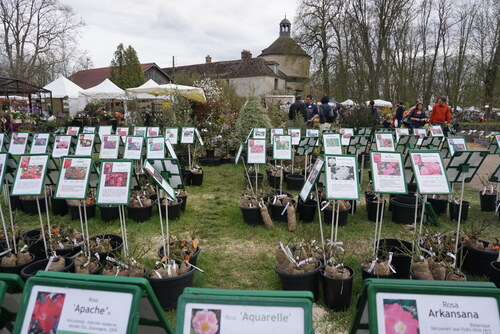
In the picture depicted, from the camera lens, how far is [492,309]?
1398 millimetres

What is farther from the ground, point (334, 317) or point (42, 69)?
point (42, 69)

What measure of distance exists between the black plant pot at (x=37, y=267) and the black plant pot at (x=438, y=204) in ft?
17.3

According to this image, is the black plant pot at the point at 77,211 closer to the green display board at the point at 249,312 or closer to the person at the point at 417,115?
the green display board at the point at 249,312

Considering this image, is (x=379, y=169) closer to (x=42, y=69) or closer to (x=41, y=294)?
(x=41, y=294)

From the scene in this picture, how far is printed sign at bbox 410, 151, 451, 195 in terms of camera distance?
10.2 ft

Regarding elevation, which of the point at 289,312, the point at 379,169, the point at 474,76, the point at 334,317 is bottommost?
the point at 334,317

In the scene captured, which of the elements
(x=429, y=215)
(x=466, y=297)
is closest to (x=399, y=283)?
(x=466, y=297)

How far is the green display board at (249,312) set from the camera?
1372mm

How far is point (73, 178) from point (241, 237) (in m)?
2.37

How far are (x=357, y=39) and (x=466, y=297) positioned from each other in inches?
950

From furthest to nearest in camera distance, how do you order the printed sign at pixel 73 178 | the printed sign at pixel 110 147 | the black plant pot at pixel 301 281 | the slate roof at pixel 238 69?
1. the slate roof at pixel 238 69
2. the printed sign at pixel 110 147
3. the printed sign at pixel 73 178
4. the black plant pot at pixel 301 281

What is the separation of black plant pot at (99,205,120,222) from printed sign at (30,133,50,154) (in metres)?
2.56

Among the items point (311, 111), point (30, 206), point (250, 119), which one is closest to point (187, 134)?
point (250, 119)

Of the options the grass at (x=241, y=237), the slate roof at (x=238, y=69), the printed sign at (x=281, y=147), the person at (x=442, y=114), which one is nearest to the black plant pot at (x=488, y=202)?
the grass at (x=241, y=237)
